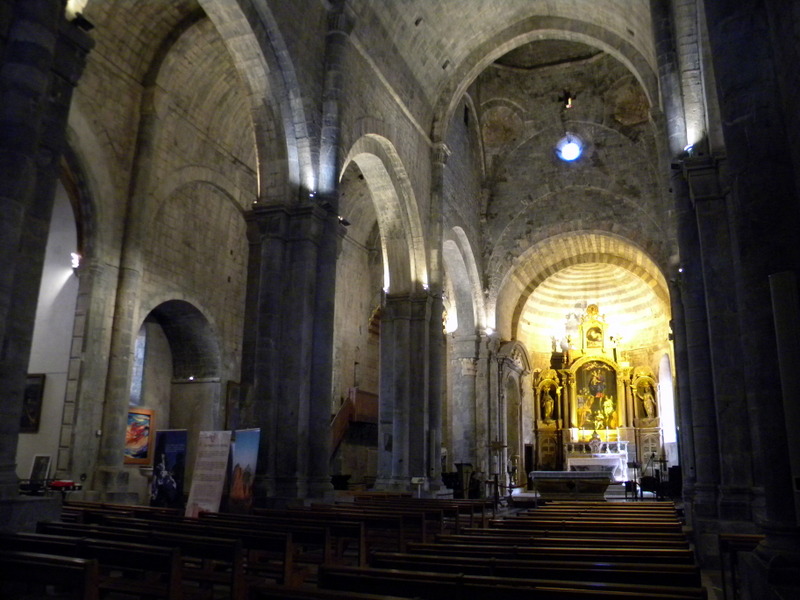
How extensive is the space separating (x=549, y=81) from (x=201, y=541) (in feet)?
81.1

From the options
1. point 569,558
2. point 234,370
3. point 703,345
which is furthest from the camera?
point 234,370

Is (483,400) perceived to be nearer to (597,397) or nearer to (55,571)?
(597,397)

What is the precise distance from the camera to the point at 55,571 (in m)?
3.40

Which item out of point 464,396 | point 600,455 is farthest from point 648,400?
point 464,396

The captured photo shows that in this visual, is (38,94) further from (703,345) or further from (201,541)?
(703,345)

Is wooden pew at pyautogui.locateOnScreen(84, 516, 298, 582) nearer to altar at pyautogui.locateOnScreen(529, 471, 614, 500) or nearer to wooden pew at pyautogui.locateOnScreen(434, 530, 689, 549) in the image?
wooden pew at pyautogui.locateOnScreen(434, 530, 689, 549)

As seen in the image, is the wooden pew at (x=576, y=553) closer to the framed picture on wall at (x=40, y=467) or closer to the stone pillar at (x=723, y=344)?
the stone pillar at (x=723, y=344)

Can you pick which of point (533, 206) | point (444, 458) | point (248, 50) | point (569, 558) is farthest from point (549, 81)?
point (569, 558)

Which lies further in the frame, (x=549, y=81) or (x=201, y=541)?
(x=549, y=81)

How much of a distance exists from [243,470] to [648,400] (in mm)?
25164

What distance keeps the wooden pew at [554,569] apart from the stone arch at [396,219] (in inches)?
550

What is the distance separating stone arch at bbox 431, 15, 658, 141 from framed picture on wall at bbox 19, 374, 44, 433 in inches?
483

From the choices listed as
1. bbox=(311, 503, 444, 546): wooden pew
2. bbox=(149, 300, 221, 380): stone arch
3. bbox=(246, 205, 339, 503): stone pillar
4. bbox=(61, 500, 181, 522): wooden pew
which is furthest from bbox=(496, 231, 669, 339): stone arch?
bbox=(61, 500, 181, 522): wooden pew

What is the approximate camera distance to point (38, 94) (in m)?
6.24
